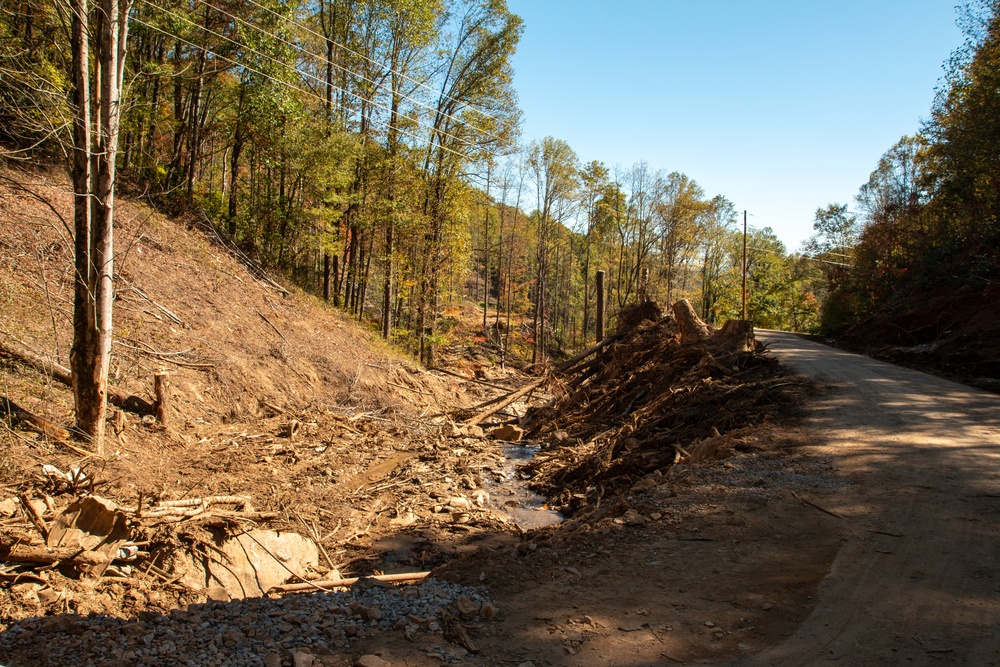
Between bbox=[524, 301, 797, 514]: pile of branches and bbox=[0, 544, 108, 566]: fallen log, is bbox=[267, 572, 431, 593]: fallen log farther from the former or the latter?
bbox=[524, 301, 797, 514]: pile of branches

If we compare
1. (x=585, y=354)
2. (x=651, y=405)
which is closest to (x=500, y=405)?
(x=585, y=354)

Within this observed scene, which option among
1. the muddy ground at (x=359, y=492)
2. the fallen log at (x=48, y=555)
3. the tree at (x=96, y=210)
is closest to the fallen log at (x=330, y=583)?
the muddy ground at (x=359, y=492)

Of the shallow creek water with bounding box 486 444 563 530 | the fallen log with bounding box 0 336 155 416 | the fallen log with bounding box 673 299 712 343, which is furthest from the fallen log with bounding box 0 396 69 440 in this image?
the fallen log with bounding box 673 299 712 343

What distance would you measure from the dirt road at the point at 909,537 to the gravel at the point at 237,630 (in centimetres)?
263

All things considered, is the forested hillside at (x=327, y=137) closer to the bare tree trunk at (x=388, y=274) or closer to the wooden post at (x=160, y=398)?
the bare tree trunk at (x=388, y=274)

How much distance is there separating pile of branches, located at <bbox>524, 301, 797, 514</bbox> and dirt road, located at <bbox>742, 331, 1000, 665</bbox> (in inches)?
58.8

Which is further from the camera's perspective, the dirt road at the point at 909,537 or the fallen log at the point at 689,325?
the fallen log at the point at 689,325

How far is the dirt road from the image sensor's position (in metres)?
3.72

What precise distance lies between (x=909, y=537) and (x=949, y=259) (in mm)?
18024

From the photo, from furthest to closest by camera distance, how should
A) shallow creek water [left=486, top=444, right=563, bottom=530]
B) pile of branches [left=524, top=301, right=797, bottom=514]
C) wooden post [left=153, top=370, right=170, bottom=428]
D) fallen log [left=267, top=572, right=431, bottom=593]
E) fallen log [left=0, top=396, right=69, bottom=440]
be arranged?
wooden post [left=153, top=370, right=170, bottom=428] < pile of branches [left=524, top=301, right=797, bottom=514] < shallow creek water [left=486, top=444, right=563, bottom=530] < fallen log [left=0, top=396, right=69, bottom=440] < fallen log [left=267, top=572, right=431, bottom=593]

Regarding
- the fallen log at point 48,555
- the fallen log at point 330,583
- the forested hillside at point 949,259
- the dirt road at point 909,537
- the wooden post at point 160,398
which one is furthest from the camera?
the forested hillside at point 949,259

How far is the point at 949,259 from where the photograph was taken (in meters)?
18.6

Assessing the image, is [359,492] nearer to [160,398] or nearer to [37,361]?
[160,398]

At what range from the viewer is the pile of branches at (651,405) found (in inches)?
386
